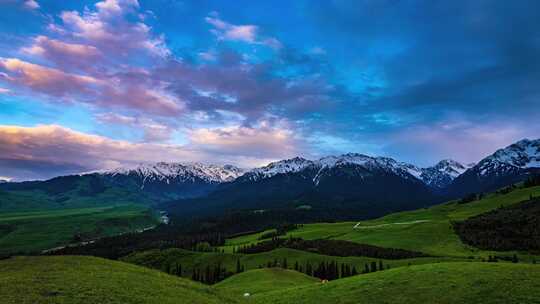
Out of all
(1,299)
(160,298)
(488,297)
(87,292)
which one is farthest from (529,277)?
(1,299)

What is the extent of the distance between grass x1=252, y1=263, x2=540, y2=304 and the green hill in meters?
17.5

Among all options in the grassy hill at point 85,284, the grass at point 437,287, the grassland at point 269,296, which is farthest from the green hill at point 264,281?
the grassy hill at point 85,284

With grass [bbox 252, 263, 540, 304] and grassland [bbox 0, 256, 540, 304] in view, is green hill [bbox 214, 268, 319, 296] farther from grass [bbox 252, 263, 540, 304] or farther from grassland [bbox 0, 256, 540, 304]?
grass [bbox 252, 263, 540, 304]

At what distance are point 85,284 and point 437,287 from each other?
3704cm

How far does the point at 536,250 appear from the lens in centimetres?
16338

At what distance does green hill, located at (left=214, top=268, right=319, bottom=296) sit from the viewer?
72.2m

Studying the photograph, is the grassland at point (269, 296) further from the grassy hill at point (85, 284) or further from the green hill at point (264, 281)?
the green hill at point (264, 281)

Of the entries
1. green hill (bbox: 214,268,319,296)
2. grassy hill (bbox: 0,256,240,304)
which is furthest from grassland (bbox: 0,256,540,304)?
green hill (bbox: 214,268,319,296)

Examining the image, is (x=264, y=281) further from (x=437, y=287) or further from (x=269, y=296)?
(x=437, y=287)

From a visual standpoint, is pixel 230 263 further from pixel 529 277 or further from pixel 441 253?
pixel 529 277

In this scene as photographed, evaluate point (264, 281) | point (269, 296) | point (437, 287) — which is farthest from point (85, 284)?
point (264, 281)

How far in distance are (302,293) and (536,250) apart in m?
155

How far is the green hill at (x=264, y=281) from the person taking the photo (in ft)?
237

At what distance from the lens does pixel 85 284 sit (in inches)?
1607
